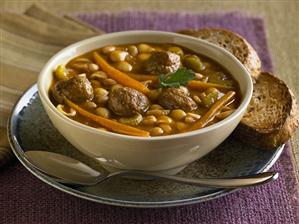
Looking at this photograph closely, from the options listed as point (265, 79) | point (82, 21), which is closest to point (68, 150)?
point (265, 79)

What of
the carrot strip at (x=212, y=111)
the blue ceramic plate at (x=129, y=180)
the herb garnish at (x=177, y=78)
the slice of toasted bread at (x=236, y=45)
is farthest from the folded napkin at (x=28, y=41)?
the carrot strip at (x=212, y=111)

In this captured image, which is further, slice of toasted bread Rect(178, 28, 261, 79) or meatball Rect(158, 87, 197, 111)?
slice of toasted bread Rect(178, 28, 261, 79)

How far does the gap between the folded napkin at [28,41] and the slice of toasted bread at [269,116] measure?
1.19m

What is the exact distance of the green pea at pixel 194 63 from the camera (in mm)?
2910

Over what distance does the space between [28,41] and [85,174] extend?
141 centimetres

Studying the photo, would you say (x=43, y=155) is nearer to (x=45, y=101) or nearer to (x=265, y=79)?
(x=45, y=101)

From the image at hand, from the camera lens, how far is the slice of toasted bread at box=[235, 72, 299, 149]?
282cm

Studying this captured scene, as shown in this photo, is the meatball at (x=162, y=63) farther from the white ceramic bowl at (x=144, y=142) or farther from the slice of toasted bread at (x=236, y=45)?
the slice of toasted bread at (x=236, y=45)

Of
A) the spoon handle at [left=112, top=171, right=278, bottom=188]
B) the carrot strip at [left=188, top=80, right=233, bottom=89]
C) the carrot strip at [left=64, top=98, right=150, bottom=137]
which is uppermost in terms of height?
the carrot strip at [left=188, top=80, right=233, bottom=89]

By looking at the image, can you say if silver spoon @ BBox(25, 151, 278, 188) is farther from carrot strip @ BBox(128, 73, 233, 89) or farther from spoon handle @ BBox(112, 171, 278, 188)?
carrot strip @ BBox(128, 73, 233, 89)

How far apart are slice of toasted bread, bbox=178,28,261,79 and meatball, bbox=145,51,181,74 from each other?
540mm

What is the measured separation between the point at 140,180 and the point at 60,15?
1.92 meters

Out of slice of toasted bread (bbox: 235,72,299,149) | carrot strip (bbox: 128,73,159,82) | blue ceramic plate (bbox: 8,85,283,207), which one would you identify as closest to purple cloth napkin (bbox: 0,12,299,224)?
blue ceramic plate (bbox: 8,85,283,207)

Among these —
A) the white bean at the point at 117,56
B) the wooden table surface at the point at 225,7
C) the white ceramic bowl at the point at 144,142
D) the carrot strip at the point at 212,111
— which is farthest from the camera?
the wooden table surface at the point at 225,7
